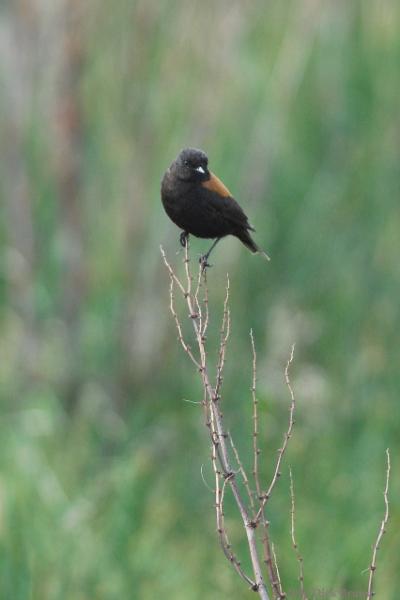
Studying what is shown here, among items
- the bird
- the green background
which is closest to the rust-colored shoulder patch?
the bird

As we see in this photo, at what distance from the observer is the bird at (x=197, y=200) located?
12.9ft

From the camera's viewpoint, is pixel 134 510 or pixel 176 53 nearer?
pixel 134 510

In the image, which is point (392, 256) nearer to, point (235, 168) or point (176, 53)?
point (235, 168)

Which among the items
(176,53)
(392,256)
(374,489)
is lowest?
(374,489)

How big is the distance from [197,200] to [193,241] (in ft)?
15.0

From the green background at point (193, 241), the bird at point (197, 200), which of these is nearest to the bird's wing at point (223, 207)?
the bird at point (197, 200)

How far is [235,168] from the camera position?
30.3 feet

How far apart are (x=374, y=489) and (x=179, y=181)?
13.9 feet

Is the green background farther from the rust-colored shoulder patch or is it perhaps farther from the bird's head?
the bird's head

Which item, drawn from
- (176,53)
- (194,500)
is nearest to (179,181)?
(194,500)

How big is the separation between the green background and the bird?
12.5ft

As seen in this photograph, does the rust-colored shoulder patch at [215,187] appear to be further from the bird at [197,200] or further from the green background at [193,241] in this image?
the green background at [193,241]

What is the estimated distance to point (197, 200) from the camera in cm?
400

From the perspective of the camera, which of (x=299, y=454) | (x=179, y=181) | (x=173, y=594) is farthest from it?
(x=299, y=454)
